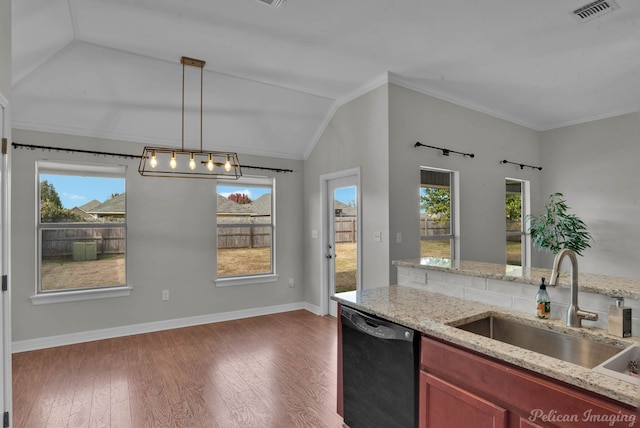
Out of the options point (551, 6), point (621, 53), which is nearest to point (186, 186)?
point (551, 6)

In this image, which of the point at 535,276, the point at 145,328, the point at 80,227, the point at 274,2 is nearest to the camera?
the point at 535,276

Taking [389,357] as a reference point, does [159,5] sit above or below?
above

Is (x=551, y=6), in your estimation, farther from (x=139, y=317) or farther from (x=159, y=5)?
(x=139, y=317)

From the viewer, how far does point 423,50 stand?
3350 mm

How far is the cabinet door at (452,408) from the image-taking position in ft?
4.62

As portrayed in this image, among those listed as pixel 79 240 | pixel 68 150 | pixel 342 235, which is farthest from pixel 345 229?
pixel 68 150

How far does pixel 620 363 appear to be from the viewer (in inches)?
52.8

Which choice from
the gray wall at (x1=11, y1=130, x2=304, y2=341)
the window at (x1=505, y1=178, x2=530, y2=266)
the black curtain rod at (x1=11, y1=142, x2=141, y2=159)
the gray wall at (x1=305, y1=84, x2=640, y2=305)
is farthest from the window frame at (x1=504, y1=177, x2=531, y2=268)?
the black curtain rod at (x1=11, y1=142, x2=141, y2=159)

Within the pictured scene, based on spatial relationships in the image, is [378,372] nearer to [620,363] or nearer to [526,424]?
[526,424]

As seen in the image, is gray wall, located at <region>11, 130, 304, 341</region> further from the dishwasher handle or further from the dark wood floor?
the dishwasher handle

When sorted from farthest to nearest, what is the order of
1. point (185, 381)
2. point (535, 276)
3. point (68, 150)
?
1. point (68, 150)
2. point (185, 381)
3. point (535, 276)

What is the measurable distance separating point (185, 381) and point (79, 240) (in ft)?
7.46

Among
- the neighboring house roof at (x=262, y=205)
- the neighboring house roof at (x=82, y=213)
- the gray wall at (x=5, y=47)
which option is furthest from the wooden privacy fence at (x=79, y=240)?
the gray wall at (x=5, y=47)

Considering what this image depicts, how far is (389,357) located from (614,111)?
5.43 meters
